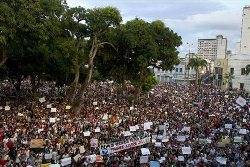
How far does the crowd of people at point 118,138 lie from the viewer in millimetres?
24469

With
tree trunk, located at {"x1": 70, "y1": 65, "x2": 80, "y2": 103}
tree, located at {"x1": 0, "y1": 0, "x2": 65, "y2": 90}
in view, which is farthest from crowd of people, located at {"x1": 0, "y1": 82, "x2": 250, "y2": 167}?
tree, located at {"x1": 0, "y1": 0, "x2": 65, "y2": 90}

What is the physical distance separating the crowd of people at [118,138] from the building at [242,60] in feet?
192

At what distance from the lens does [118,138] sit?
28781 mm

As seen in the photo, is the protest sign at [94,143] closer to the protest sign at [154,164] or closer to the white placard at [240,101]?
the protest sign at [154,164]

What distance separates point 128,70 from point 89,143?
2305cm

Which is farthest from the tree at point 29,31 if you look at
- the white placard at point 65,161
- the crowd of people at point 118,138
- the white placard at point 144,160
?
the white placard at point 144,160

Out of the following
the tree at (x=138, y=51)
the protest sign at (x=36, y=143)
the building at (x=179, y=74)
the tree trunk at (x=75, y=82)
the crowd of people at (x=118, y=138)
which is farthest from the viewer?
the building at (x=179, y=74)

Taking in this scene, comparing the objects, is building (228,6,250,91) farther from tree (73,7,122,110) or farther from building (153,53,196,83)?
tree (73,7,122,110)

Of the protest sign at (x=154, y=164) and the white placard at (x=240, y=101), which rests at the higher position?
the white placard at (x=240, y=101)

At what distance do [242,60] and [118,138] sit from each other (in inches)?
2889

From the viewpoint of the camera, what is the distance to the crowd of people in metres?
24.5

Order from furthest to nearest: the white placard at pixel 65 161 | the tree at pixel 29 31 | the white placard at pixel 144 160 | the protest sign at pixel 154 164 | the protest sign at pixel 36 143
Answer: the tree at pixel 29 31 → the protest sign at pixel 36 143 → the white placard at pixel 144 160 → the white placard at pixel 65 161 → the protest sign at pixel 154 164

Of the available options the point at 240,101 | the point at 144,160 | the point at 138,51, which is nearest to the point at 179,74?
the point at 138,51

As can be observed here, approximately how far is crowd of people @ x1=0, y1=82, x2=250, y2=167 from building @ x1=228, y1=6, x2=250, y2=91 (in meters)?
58.5
